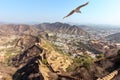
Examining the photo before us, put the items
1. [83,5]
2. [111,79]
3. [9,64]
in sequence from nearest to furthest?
[83,5] → [111,79] → [9,64]

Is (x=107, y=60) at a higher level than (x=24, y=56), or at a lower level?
higher

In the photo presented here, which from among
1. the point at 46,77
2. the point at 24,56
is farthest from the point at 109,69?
the point at 24,56

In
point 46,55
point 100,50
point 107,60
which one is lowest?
point 100,50

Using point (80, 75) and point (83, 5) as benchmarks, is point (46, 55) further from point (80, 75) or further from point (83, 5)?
point (83, 5)

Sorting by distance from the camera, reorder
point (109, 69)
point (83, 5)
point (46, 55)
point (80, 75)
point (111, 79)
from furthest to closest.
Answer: point (46, 55)
point (80, 75)
point (109, 69)
point (111, 79)
point (83, 5)

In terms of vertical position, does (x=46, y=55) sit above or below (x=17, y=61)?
above

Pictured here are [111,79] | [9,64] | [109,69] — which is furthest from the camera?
[9,64]

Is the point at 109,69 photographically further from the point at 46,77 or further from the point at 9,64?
the point at 9,64

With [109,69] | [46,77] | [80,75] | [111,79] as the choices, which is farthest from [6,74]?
[111,79]

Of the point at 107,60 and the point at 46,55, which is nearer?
the point at 107,60
